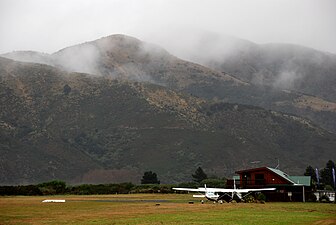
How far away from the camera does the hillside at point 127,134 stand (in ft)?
458

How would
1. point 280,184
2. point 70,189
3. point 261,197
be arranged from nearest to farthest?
point 261,197 < point 280,184 < point 70,189

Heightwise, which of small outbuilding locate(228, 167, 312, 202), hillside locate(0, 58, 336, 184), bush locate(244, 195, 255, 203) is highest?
hillside locate(0, 58, 336, 184)

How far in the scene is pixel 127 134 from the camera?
15488cm

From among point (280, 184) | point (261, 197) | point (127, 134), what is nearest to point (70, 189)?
point (280, 184)

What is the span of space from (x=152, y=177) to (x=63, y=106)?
63.9 metres

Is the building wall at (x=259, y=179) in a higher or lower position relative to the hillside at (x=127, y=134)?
lower

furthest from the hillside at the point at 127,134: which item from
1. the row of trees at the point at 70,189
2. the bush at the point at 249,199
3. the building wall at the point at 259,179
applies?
the bush at the point at 249,199

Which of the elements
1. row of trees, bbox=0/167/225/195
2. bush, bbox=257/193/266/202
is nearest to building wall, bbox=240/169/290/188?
bush, bbox=257/193/266/202

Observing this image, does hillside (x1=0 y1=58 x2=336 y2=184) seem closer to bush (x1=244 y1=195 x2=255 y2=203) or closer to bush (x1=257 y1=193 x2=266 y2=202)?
bush (x1=257 y1=193 x2=266 y2=202)

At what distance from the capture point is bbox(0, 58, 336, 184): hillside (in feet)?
458

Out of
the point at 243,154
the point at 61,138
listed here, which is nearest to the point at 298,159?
the point at 243,154

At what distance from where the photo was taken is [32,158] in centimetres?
13975

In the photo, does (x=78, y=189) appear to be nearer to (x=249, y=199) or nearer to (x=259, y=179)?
(x=259, y=179)

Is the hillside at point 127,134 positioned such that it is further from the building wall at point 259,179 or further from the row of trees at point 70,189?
the building wall at point 259,179
